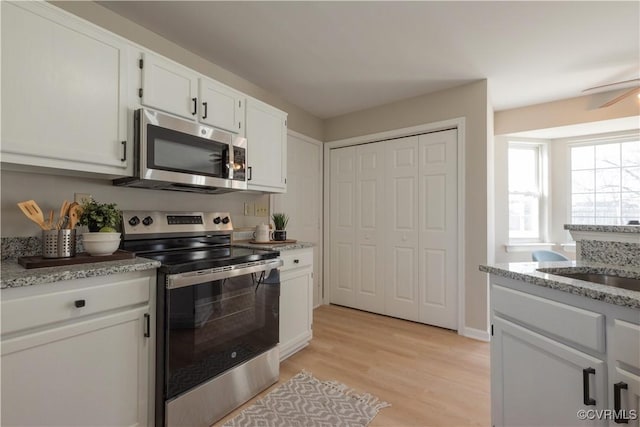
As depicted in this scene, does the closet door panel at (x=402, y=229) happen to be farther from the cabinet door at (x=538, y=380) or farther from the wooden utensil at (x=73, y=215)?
the wooden utensil at (x=73, y=215)

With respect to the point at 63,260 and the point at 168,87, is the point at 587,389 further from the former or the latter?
the point at 168,87

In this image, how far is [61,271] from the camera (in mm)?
1220

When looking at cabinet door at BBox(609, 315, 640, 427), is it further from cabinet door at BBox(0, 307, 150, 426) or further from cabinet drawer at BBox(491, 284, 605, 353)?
cabinet door at BBox(0, 307, 150, 426)

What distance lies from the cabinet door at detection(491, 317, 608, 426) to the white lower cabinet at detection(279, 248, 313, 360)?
1.45 meters

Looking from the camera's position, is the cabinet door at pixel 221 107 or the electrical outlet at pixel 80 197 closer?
the electrical outlet at pixel 80 197

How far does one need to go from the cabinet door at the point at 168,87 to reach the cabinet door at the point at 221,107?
0.21 ft

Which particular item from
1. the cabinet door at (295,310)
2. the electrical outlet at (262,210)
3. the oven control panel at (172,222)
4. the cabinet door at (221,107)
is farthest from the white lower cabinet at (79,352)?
the electrical outlet at (262,210)

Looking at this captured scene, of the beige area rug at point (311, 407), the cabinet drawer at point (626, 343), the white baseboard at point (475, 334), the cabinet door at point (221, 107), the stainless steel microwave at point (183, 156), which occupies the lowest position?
the beige area rug at point (311, 407)

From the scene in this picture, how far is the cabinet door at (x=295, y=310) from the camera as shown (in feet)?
7.70

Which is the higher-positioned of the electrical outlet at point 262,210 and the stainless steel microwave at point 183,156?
the stainless steel microwave at point 183,156

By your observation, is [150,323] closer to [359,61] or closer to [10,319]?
[10,319]

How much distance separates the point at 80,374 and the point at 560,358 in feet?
6.29

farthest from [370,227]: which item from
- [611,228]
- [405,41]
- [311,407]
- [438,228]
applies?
[611,228]

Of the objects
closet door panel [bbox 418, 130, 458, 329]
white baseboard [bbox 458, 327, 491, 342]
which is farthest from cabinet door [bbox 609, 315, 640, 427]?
closet door panel [bbox 418, 130, 458, 329]
